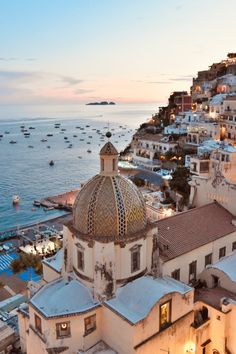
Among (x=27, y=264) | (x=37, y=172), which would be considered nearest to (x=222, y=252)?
(x=27, y=264)

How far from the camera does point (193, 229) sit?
21.3 metres

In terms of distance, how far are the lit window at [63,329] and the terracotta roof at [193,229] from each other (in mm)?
6068

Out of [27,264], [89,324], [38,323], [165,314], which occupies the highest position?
[165,314]

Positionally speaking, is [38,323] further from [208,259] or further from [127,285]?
[208,259]

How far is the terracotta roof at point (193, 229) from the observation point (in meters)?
19.7

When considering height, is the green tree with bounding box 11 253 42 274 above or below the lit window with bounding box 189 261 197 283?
below

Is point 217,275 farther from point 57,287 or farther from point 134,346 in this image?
point 57,287

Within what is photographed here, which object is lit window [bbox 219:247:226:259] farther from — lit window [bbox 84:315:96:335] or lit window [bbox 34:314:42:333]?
lit window [bbox 34:314:42:333]

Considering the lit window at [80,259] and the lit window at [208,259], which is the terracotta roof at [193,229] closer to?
the lit window at [208,259]

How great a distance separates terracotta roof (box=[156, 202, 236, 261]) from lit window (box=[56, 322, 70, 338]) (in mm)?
6068

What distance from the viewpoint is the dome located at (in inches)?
651

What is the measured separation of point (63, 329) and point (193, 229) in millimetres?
9796

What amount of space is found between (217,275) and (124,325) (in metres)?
6.91

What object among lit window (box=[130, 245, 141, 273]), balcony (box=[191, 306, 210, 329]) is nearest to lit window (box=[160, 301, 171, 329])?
balcony (box=[191, 306, 210, 329])
